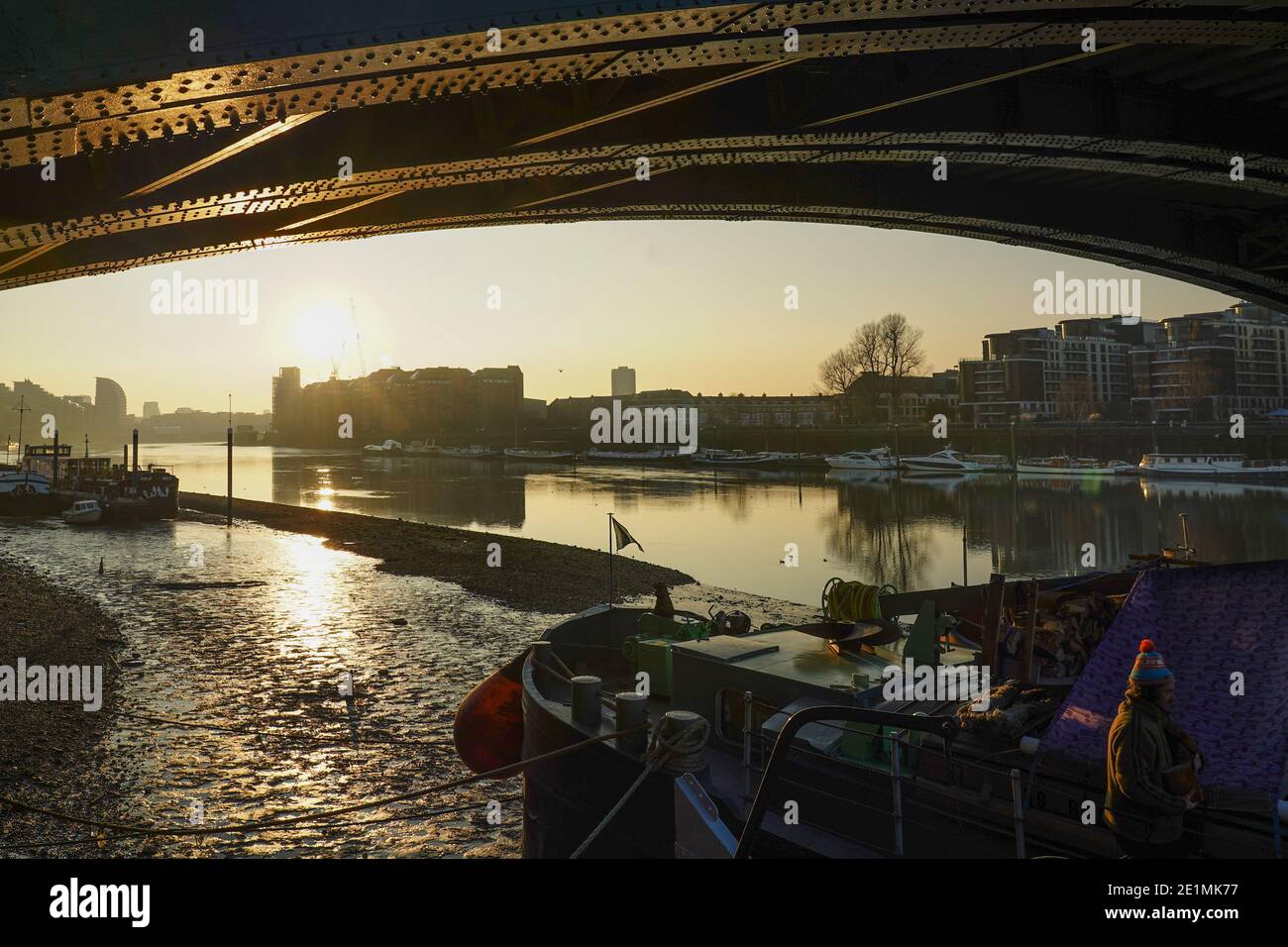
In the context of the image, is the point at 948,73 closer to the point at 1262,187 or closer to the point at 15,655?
the point at 1262,187

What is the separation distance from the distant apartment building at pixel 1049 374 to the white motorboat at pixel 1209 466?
138 ft

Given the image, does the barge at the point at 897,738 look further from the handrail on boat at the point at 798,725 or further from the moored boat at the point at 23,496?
the moored boat at the point at 23,496

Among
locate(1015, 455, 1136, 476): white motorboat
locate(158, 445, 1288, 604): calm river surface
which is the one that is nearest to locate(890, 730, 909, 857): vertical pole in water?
locate(158, 445, 1288, 604): calm river surface

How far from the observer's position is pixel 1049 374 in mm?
154625

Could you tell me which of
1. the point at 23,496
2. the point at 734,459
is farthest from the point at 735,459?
the point at 23,496

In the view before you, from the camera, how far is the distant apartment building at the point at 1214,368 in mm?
146125

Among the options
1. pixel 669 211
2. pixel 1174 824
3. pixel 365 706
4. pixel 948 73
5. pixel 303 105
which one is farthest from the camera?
pixel 365 706

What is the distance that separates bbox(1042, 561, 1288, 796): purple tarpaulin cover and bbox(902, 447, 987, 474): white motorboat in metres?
116

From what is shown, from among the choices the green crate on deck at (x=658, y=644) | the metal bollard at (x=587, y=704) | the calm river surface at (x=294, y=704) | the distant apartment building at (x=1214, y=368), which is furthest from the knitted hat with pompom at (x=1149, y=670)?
the distant apartment building at (x=1214, y=368)

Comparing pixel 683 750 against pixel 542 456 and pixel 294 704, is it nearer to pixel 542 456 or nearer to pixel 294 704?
pixel 294 704

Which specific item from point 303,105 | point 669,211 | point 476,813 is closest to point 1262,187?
point 669,211
